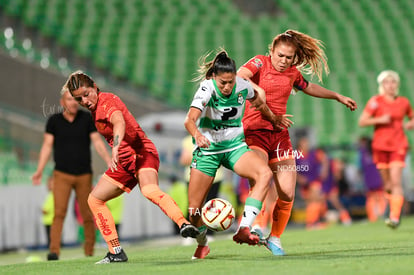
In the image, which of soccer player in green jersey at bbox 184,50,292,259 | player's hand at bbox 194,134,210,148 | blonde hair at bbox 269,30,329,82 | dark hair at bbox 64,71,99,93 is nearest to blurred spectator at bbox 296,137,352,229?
blonde hair at bbox 269,30,329,82

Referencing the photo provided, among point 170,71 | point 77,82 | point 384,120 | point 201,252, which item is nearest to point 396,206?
point 384,120

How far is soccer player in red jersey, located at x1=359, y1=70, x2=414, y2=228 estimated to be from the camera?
40.7 feet

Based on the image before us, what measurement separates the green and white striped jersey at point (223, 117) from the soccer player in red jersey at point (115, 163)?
0.59m

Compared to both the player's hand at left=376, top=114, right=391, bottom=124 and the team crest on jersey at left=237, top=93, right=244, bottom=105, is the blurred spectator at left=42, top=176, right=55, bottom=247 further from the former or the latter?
the team crest on jersey at left=237, top=93, right=244, bottom=105

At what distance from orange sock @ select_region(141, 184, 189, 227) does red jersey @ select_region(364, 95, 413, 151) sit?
5823 mm

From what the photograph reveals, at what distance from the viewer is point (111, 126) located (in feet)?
25.1

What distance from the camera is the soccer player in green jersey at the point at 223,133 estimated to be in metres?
7.41

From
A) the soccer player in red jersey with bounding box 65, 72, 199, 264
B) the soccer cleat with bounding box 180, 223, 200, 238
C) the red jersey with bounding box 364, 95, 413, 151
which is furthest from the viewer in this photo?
the red jersey with bounding box 364, 95, 413, 151

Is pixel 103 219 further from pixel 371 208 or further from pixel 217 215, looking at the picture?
pixel 371 208

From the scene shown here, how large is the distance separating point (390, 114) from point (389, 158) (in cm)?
68

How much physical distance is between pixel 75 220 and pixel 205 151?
8.66 meters

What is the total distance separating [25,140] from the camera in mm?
17797

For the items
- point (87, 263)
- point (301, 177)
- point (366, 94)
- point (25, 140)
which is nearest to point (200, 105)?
point (87, 263)

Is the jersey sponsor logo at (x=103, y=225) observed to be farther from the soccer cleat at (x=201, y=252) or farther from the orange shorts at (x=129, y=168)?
the soccer cleat at (x=201, y=252)
